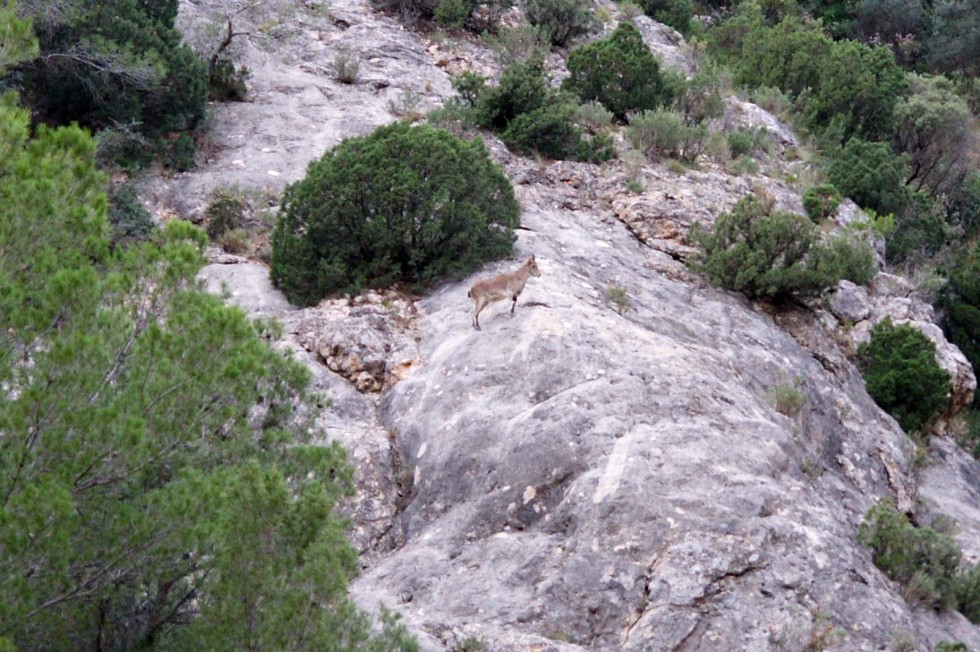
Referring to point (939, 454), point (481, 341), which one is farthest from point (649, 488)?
point (939, 454)

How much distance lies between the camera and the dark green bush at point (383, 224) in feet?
47.8

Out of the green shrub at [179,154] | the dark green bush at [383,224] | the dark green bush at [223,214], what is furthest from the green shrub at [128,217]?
the dark green bush at [383,224]

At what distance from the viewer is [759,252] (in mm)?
16047

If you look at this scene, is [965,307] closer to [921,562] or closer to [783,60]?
[783,60]

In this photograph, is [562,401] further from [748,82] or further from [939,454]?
[748,82]

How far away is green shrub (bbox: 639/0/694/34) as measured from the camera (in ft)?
102

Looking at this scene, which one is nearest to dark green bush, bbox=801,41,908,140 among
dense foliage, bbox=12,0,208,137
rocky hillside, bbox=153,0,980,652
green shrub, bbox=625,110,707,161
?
green shrub, bbox=625,110,707,161

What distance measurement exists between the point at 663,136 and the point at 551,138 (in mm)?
2004

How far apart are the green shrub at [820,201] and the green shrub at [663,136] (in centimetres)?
202

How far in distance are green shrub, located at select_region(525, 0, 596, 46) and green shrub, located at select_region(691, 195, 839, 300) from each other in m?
10.4

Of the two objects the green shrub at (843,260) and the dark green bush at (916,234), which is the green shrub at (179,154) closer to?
the green shrub at (843,260)

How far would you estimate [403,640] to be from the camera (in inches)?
322

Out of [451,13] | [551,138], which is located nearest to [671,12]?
[451,13]

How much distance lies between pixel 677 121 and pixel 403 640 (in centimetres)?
1395
